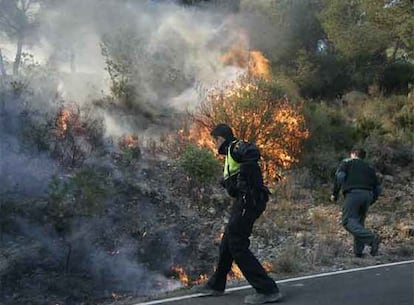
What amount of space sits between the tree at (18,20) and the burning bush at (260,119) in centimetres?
480

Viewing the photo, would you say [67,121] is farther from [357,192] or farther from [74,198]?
[357,192]

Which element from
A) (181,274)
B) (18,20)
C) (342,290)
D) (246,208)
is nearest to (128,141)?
(18,20)

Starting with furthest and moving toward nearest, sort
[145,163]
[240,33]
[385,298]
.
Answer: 1. [240,33]
2. [145,163]
3. [385,298]

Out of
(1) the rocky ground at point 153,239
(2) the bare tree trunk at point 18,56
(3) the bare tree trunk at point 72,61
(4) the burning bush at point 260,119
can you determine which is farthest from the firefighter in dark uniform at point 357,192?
(3) the bare tree trunk at point 72,61

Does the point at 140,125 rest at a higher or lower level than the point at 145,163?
higher

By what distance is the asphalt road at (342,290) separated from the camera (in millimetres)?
5779

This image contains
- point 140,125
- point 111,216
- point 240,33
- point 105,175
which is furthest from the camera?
point 240,33

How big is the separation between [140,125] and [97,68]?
97.4 inches

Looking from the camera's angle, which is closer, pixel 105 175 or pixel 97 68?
pixel 105 175

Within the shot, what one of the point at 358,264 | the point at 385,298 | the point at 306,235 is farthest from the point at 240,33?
the point at 385,298

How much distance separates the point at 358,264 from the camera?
26.4 feet

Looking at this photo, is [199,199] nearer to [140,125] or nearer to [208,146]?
[208,146]

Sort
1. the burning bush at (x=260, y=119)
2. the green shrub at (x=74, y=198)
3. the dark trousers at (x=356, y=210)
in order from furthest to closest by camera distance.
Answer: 1. the burning bush at (x=260, y=119)
2. the green shrub at (x=74, y=198)
3. the dark trousers at (x=356, y=210)

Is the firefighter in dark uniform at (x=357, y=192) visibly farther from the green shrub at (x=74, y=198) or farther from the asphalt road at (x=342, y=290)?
the green shrub at (x=74, y=198)
